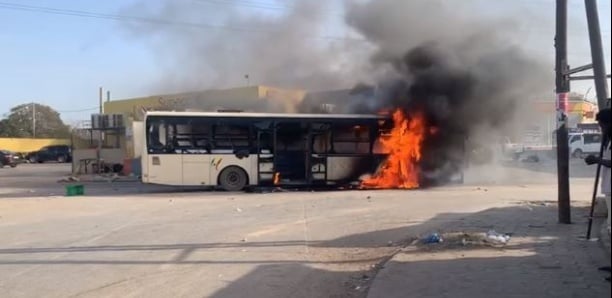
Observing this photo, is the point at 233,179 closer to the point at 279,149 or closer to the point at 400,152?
the point at 279,149

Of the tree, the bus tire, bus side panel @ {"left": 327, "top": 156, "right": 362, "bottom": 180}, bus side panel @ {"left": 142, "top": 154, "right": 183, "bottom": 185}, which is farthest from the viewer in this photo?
the tree

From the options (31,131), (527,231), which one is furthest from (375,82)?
(31,131)

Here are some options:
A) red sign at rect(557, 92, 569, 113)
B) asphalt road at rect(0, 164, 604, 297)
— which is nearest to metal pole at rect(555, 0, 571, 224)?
red sign at rect(557, 92, 569, 113)

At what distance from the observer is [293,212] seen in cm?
1467

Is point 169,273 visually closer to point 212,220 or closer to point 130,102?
point 212,220

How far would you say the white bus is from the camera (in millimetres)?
20828

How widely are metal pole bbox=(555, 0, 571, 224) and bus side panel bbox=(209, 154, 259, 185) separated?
12.1m

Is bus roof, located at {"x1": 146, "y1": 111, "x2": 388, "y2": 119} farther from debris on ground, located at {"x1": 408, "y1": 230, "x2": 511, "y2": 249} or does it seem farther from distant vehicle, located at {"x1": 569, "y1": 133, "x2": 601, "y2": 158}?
distant vehicle, located at {"x1": 569, "y1": 133, "x2": 601, "y2": 158}

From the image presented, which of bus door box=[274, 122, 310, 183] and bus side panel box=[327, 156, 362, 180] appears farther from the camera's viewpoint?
bus side panel box=[327, 156, 362, 180]

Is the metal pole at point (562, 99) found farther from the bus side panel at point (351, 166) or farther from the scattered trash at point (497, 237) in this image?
the bus side panel at point (351, 166)

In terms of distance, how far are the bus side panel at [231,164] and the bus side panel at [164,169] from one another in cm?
100

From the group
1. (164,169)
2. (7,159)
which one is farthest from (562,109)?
(7,159)

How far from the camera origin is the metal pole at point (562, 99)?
1046 centimetres

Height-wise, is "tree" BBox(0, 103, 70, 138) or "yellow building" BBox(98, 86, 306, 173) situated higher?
"tree" BBox(0, 103, 70, 138)
